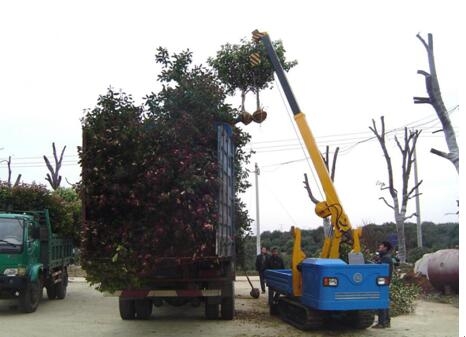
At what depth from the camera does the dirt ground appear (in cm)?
1027

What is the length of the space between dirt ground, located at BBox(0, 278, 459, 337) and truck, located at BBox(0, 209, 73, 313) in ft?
1.68

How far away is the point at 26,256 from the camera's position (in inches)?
490

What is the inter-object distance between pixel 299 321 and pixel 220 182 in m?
3.35

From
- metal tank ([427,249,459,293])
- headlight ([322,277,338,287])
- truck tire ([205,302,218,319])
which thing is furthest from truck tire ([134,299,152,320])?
metal tank ([427,249,459,293])

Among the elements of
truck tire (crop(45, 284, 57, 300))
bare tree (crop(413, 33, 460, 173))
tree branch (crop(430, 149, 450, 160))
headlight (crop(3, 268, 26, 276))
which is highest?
bare tree (crop(413, 33, 460, 173))

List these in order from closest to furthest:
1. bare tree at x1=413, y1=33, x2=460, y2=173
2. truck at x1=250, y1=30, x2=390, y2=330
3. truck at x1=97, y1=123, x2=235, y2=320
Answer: truck at x1=97, y1=123, x2=235, y2=320 → truck at x1=250, y1=30, x2=390, y2=330 → bare tree at x1=413, y1=33, x2=460, y2=173

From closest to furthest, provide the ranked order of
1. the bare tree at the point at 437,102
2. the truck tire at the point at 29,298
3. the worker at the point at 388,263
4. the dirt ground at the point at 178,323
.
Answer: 1. the dirt ground at the point at 178,323
2. the worker at the point at 388,263
3. the truck tire at the point at 29,298
4. the bare tree at the point at 437,102

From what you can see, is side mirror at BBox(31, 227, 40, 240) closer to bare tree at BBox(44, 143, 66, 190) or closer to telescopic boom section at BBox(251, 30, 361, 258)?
telescopic boom section at BBox(251, 30, 361, 258)

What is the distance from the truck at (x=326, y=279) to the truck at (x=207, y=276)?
1.26m

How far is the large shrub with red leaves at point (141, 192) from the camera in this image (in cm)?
899

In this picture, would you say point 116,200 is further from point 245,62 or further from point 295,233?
point 245,62

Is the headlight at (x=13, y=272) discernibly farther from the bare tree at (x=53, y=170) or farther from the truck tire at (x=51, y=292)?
the bare tree at (x=53, y=170)

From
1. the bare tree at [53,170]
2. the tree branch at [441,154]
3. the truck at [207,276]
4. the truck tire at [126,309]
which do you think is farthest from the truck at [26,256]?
the bare tree at [53,170]

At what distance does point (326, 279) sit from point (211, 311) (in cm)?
297
